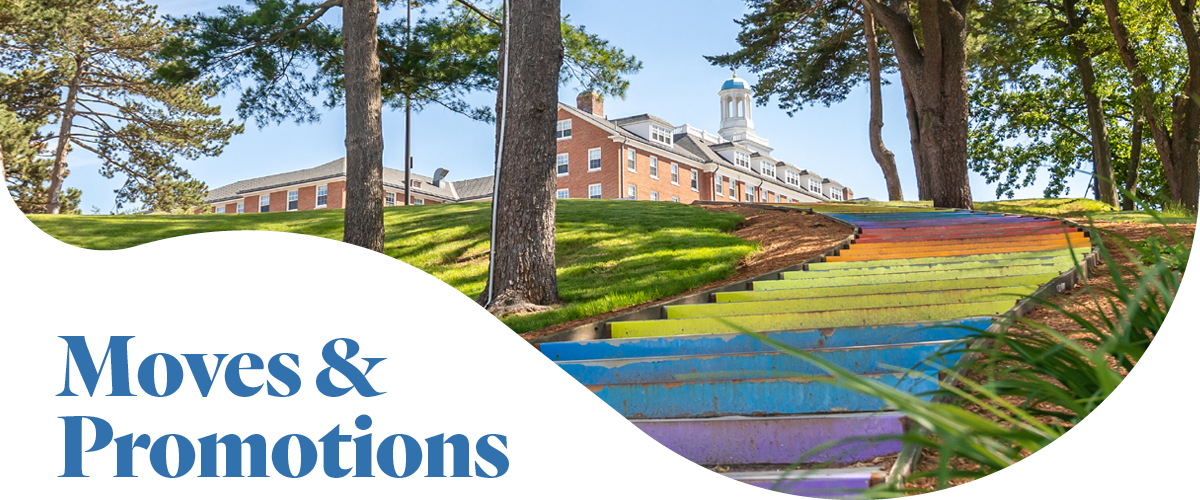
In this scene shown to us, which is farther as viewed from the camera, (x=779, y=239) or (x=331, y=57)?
(x=331, y=57)

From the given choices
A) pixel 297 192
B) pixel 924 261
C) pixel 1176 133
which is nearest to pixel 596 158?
pixel 297 192

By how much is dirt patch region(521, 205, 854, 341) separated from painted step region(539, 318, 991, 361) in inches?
42.5

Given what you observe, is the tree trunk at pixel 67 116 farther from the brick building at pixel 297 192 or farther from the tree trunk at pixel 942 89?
the brick building at pixel 297 192

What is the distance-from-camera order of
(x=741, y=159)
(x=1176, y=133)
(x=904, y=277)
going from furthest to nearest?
(x=741, y=159) → (x=1176, y=133) → (x=904, y=277)

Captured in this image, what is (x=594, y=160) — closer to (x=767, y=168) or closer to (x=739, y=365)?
(x=767, y=168)

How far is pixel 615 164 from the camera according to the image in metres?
26.0

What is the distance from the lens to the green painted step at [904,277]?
407 cm

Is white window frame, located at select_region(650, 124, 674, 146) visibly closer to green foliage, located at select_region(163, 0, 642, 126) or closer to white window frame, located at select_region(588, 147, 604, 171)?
white window frame, located at select_region(588, 147, 604, 171)

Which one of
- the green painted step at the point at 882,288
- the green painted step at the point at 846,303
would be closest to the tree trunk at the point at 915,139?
the green painted step at the point at 882,288

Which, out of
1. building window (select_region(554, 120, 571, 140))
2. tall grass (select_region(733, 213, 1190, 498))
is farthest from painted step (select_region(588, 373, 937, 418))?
building window (select_region(554, 120, 571, 140))

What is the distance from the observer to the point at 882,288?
12.5 feet

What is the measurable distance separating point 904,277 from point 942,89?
5.99 meters

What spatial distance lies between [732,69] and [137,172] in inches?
371

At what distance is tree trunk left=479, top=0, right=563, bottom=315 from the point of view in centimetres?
520
